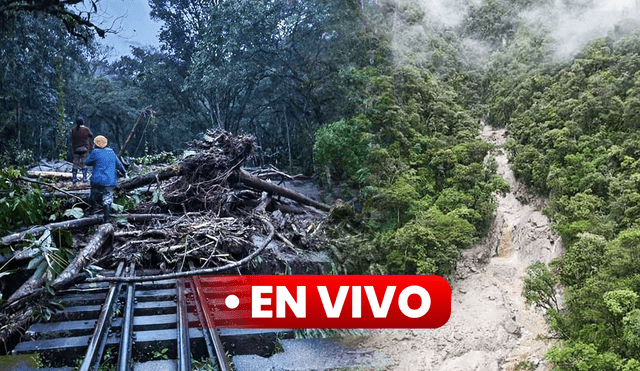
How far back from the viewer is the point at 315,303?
17.9ft

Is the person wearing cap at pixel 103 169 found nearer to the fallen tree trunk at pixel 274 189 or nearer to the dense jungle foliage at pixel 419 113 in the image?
the dense jungle foliage at pixel 419 113

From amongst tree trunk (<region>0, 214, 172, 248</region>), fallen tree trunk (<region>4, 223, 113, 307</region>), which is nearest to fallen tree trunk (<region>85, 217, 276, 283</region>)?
fallen tree trunk (<region>4, 223, 113, 307</region>)

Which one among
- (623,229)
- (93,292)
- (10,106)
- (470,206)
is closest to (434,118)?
(470,206)

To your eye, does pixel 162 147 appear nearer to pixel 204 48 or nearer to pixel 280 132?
pixel 280 132

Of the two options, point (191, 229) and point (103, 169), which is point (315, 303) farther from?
point (103, 169)

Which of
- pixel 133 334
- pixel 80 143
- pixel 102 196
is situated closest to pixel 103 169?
pixel 102 196

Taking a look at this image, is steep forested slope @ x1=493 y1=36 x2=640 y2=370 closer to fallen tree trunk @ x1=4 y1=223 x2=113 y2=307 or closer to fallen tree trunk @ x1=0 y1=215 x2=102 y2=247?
fallen tree trunk @ x1=4 y1=223 x2=113 y2=307

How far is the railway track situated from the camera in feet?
14.1

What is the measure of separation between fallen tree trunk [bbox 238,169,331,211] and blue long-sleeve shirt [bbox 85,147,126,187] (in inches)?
106

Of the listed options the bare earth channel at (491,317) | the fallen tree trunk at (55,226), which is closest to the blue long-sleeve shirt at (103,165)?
the fallen tree trunk at (55,226)

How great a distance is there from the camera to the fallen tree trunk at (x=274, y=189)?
999 centimetres

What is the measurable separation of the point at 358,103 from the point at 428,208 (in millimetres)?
3458

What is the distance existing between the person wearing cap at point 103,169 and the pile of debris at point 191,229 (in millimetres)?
390

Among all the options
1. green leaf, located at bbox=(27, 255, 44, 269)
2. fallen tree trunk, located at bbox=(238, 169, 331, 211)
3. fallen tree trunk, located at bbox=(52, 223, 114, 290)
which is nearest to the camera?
fallen tree trunk, located at bbox=(52, 223, 114, 290)
